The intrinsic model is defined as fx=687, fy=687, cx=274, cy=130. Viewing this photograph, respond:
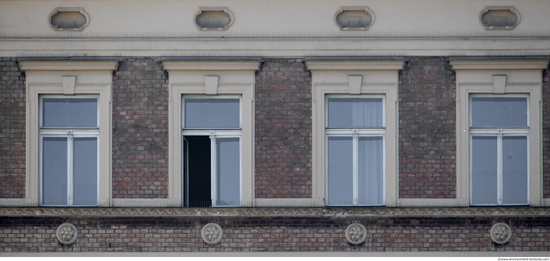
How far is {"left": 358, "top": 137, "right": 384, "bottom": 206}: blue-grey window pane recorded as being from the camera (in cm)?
1023

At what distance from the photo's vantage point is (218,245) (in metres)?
10.0

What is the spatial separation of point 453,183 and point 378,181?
1.08 meters

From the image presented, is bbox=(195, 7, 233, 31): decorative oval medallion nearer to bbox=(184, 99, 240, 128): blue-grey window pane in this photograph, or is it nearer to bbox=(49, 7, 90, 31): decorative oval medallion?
bbox=(184, 99, 240, 128): blue-grey window pane

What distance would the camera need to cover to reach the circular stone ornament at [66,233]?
1002cm

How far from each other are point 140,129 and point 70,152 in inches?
44.3

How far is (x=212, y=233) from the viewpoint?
9.98m

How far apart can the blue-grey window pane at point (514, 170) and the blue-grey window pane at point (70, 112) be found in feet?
20.1

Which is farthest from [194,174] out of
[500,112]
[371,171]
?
[500,112]

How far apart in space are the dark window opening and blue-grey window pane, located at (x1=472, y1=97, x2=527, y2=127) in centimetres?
402

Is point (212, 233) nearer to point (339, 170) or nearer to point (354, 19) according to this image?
point (339, 170)

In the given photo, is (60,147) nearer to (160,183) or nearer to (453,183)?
(160,183)

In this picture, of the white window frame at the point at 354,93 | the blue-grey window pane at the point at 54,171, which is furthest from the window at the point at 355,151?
→ the blue-grey window pane at the point at 54,171
